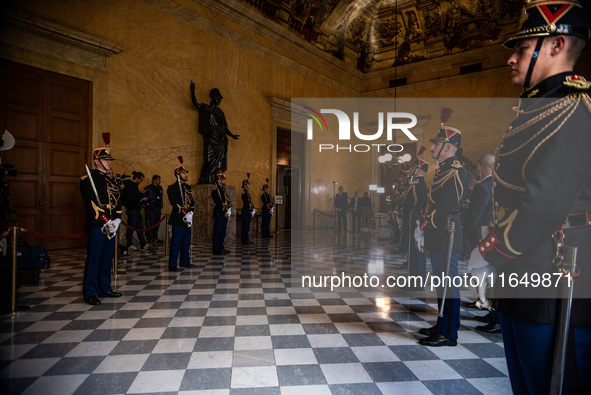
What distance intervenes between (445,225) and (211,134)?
371 inches

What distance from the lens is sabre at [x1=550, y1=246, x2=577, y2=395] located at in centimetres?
124

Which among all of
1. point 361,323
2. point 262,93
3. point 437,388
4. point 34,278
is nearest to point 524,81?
point 437,388

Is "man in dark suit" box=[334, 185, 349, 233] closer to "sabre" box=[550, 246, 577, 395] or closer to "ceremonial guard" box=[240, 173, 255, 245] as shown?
"ceremonial guard" box=[240, 173, 255, 245]

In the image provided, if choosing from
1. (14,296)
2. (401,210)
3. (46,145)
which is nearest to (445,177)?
(401,210)

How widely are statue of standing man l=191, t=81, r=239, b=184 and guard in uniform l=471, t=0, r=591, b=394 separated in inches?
411

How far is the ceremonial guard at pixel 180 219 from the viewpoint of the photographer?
6.84 meters

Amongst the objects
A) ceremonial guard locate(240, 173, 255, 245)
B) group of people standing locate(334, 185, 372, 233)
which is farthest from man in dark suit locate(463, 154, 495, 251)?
group of people standing locate(334, 185, 372, 233)

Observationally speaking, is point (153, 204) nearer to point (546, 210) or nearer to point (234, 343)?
point (234, 343)

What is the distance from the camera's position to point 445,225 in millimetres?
3375

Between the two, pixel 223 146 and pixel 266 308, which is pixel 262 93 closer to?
pixel 223 146

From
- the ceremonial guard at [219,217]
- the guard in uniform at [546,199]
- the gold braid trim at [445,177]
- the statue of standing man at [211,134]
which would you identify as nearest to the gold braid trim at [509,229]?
the guard in uniform at [546,199]

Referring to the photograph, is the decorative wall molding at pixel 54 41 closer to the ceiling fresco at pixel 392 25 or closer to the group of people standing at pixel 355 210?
the ceiling fresco at pixel 392 25

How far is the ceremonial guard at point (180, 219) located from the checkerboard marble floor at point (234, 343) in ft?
2.97

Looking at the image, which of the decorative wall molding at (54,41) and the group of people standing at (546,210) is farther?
the decorative wall molding at (54,41)
